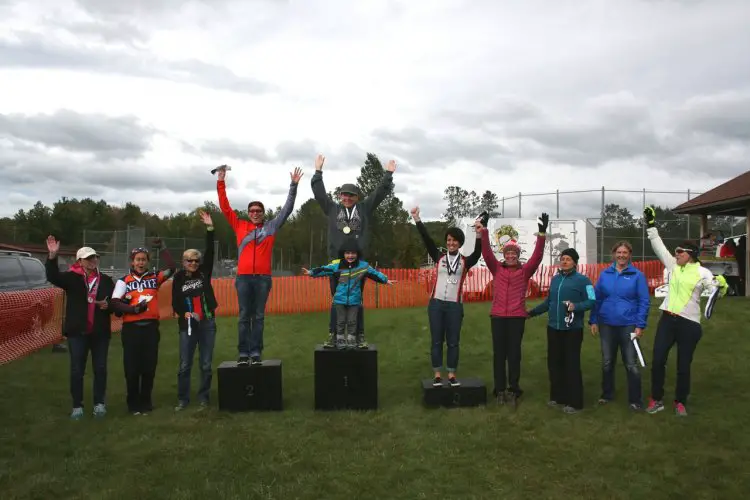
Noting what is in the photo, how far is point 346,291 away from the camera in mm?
6457

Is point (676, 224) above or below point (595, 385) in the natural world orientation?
above

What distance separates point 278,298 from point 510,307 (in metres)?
11.9

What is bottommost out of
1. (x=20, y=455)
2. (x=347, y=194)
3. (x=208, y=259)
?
(x=20, y=455)

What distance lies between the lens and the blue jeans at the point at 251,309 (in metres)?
6.45

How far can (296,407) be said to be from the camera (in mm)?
6539

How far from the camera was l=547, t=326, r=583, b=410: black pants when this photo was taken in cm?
634

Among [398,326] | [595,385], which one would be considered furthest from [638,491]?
[398,326]

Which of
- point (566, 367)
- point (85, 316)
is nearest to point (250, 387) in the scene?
point (85, 316)

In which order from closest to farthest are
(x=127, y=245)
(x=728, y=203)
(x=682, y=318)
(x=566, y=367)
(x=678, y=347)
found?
(x=682, y=318) < (x=678, y=347) < (x=566, y=367) < (x=728, y=203) < (x=127, y=245)

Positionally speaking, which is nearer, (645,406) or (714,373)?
(645,406)

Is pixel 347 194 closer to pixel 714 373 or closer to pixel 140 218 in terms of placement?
pixel 714 373

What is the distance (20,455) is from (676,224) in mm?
27257

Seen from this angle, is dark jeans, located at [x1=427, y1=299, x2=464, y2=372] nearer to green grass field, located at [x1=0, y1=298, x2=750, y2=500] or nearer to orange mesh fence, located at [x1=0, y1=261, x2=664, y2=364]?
green grass field, located at [x1=0, y1=298, x2=750, y2=500]

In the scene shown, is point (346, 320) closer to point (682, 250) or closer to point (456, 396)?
point (456, 396)
